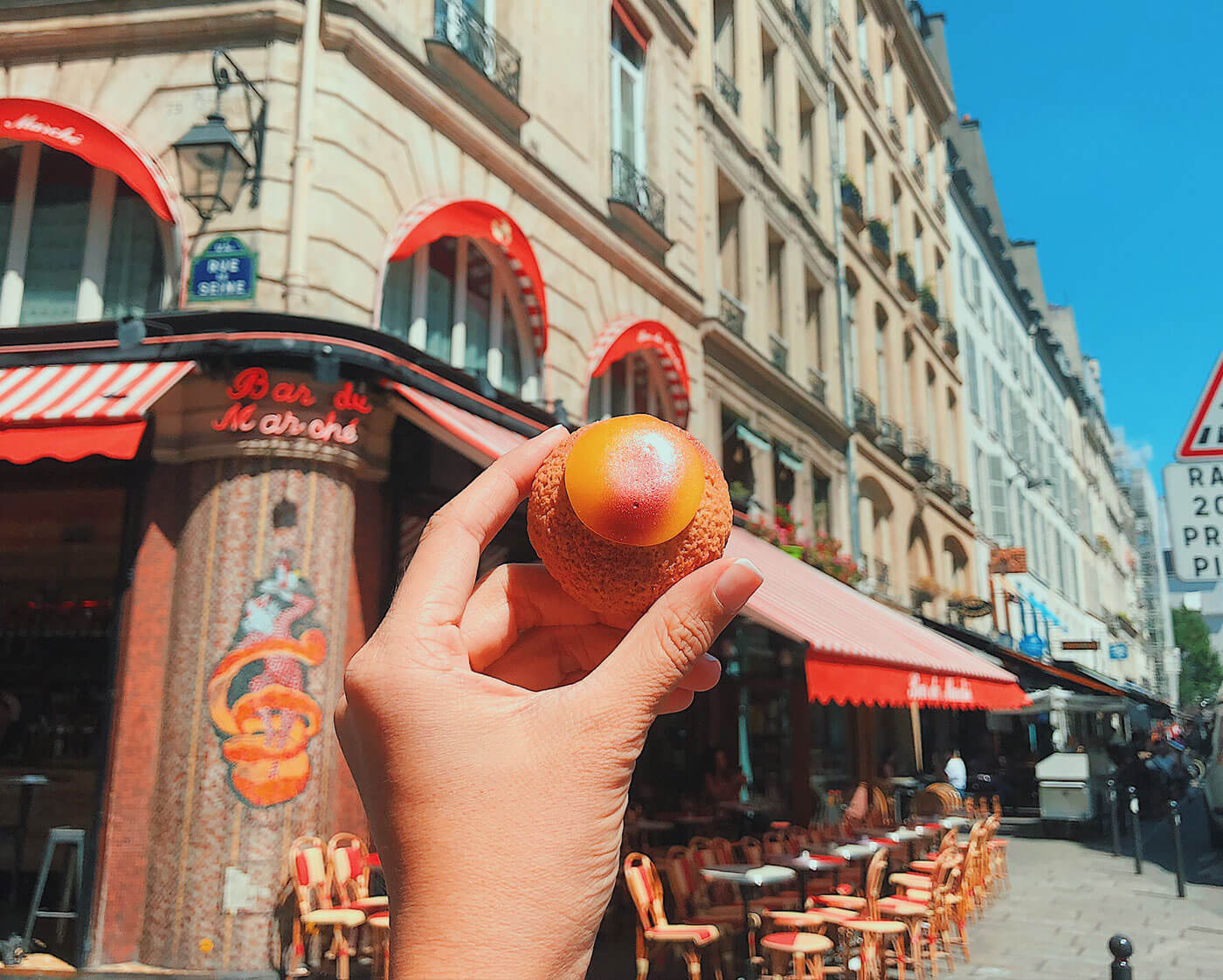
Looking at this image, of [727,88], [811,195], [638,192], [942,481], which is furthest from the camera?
[942,481]

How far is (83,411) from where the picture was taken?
6652 mm

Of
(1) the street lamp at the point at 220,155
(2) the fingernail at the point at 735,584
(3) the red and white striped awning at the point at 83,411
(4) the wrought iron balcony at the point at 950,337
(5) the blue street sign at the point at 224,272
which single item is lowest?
(2) the fingernail at the point at 735,584

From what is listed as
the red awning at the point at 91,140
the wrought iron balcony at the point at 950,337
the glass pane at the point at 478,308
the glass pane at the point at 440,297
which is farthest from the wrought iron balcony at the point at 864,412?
the red awning at the point at 91,140

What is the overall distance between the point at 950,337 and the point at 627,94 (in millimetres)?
18005

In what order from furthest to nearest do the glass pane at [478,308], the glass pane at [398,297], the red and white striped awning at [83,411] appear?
1. the glass pane at [478,308]
2. the glass pane at [398,297]
3. the red and white striped awning at [83,411]

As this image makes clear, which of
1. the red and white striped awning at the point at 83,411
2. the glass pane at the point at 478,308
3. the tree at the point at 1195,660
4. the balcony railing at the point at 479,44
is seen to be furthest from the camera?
the tree at the point at 1195,660

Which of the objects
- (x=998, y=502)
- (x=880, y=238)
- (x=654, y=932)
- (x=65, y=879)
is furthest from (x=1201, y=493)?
(x=998, y=502)

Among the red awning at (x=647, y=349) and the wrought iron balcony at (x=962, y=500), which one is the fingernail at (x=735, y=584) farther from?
the wrought iron balcony at (x=962, y=500)

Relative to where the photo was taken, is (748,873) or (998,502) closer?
(748,873)

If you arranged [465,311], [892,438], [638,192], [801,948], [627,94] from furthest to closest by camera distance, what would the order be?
[892,438] → [627,94] → [638,192] → [465,311] → [801,948]

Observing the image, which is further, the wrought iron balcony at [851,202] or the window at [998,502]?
the window at [998,502]

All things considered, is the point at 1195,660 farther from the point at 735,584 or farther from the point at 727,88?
the point at 735,584

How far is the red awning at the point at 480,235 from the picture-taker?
8.65 meters

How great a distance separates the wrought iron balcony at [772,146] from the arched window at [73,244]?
12510 mm
